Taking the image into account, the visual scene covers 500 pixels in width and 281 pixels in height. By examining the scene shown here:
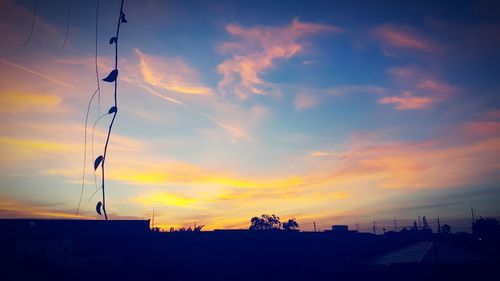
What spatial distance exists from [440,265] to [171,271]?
13.9 meters

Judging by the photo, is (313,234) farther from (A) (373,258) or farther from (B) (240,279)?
(B) (240,279)

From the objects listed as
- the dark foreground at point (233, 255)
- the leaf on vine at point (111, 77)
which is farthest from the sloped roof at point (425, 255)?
the leaf on vine at point (111, 77)

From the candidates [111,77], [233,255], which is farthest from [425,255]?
[111,77]

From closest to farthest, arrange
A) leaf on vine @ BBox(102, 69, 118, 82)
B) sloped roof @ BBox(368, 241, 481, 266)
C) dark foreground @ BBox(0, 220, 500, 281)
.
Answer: leaf on vine @ BBox(102, 69, 118, 82), dark foreground @ BBox(0, 220, 500, 281), sloped roof @ BBox(368, 241, 481, 266)

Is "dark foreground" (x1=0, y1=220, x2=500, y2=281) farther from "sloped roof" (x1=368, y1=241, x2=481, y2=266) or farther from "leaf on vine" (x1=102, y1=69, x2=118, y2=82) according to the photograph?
"leaf on vine" (x1=102, y1=69, x2=118, y2=82)

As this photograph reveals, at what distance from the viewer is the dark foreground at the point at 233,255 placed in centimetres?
1584

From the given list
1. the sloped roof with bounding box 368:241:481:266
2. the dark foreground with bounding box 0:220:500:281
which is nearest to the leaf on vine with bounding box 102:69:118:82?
the dark foreground with bounding box 0:220:500:281

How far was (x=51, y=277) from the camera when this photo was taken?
1122cm

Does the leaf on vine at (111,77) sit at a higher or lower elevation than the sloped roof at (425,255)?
higher

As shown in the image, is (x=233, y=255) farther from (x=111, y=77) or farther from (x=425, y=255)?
(x=111, y=77)

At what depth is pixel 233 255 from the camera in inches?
1067

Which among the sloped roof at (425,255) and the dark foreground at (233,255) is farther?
the sloped roof at (425,255)

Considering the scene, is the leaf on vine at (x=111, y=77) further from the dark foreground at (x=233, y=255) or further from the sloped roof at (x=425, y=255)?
the sloped roof at (x=425, y=255)

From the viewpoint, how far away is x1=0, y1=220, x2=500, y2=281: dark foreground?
52.0 feet
